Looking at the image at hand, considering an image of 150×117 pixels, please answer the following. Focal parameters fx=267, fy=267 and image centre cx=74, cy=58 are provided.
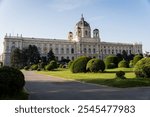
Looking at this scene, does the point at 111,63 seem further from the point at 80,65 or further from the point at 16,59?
the point at 16,59

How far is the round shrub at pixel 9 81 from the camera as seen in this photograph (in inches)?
319

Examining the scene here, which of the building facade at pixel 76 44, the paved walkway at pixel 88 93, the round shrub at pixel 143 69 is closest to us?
the paved walkway at pixel 88 93

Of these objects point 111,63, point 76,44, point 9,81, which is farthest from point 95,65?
point 76,44

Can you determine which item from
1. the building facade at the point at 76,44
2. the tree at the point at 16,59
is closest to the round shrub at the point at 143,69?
the tree at the point at 16,59

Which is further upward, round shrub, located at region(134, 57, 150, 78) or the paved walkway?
round shrub, located at region(134, 57, 150, 78)

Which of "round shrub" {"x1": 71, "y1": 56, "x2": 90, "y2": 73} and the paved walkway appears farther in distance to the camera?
"round shrub" {"x1": 71, "y1": 56, "x2": 90, "y2": 73}

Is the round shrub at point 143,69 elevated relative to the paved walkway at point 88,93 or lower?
elevated

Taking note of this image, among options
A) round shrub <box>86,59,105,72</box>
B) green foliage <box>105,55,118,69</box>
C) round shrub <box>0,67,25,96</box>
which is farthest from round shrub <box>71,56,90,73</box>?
round shrub <box>0,67,25,96</box>

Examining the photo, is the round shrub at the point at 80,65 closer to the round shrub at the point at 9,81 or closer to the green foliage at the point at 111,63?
the green foliage at the point at 111,63

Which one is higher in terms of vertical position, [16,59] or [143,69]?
[16,59]

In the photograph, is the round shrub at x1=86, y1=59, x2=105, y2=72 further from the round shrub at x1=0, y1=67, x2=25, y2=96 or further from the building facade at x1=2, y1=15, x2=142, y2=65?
the building facade at x1=2, y1=15, x2=142, y2=65

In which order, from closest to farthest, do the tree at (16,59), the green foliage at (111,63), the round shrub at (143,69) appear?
the round shrub at (143,69) < the green foliage at (111,63) < the tree at (16,59)

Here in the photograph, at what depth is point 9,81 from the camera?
26.8 feet

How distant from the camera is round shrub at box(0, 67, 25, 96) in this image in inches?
319
